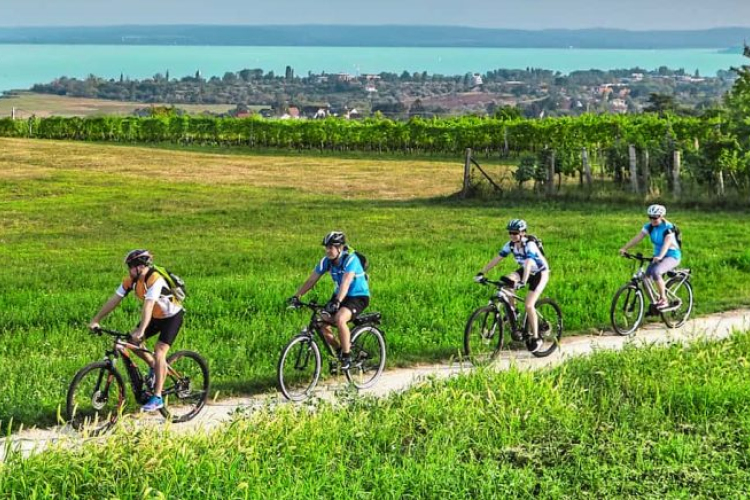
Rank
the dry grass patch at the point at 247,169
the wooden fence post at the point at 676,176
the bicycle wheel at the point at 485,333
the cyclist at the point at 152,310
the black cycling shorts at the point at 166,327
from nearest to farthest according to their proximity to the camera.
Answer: the cyclist at the point at 152,310, the black cycling shorts at the point at 166,327, the bicycle wheel at the point at 485,333, the wooden fence post at the point at 676,176, the dry grass patch at the point at 247,169

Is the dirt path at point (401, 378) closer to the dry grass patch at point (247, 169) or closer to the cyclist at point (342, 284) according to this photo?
the cyclist at point (342, 284)

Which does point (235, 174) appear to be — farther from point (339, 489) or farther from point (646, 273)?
point (339, 489)

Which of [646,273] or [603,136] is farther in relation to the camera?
[603,136]

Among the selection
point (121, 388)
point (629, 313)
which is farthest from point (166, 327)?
point (629, 313)

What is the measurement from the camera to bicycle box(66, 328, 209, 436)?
11438 millimetres

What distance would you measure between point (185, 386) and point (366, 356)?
7.79 ft

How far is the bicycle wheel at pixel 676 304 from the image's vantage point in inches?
674

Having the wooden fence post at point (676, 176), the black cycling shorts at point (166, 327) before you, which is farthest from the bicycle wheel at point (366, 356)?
the wooden fence post at point (676, 176)

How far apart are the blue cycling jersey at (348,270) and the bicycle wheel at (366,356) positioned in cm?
61

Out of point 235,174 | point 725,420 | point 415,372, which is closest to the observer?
point 725,420

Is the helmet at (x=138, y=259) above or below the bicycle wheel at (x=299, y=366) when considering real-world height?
above

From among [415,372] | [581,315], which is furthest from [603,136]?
[415,372]

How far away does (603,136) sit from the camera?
62656 mm

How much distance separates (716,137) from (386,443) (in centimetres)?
2885
